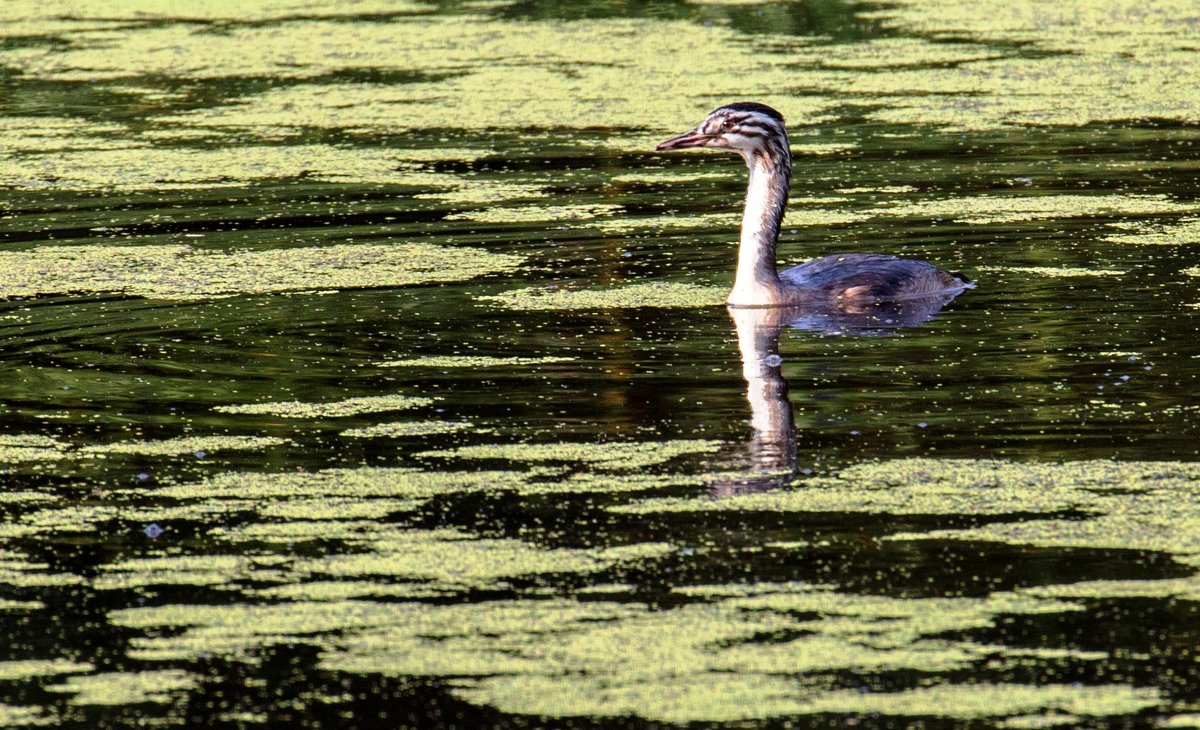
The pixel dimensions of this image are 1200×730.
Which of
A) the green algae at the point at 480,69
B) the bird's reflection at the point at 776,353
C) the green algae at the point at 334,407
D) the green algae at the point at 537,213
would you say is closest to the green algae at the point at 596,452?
the bird's reflection at the point at 776,353

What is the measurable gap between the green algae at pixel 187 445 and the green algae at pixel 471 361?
3.82ft

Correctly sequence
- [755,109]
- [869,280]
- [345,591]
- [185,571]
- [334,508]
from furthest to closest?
[755,109] < [869,280] < [334,508] < [185,571] < [345,591]

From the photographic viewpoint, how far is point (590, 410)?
21.7 ft

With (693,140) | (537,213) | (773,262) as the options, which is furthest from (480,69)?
(773,262)

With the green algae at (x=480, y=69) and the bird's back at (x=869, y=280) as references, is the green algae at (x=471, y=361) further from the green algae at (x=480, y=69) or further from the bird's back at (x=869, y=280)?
the green algae at (x=480, y=69)

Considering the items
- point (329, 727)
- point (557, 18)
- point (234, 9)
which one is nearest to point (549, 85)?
point (557, 18)

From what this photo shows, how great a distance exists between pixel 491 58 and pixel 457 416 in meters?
9.36

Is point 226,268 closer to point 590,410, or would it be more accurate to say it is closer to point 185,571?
point 590,410

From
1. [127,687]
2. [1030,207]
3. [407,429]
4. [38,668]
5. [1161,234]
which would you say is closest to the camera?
[127,687]

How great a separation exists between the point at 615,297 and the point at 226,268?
197 cm

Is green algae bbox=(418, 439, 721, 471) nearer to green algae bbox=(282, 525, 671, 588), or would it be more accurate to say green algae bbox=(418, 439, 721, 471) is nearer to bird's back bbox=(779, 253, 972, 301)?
green algae bbox=(282, 525, 671, 588)

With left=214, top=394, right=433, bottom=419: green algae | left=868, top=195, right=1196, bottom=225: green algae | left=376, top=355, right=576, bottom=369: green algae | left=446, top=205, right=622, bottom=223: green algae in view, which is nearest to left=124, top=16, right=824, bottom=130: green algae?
left=446, top=205, right=622, bottom=223: green algae

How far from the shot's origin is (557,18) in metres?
17.4

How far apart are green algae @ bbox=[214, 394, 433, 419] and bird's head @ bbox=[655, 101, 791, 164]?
8.07ft
